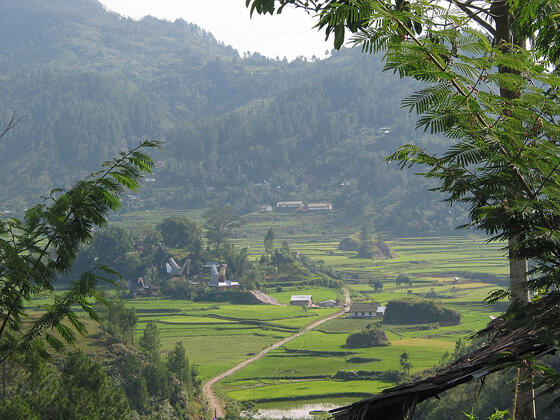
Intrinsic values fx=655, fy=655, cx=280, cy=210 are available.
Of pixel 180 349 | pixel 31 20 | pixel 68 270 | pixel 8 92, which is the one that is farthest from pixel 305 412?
pixel 31 20

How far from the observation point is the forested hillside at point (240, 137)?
8538 centimetres

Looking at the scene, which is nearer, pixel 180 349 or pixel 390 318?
pixel 180 349

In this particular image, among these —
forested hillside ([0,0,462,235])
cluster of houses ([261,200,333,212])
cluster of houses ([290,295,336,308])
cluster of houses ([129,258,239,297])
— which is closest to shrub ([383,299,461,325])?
cluster of houses ([290,295,336,308])

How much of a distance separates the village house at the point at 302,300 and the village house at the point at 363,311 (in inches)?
155

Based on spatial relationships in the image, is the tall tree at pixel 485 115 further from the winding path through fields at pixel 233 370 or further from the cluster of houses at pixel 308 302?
the cluster of houses at pixel 308 302

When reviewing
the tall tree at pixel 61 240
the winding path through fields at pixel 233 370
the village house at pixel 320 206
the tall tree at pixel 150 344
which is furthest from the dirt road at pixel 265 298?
the tall tree at pixel 61 240

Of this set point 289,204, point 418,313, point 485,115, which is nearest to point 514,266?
point 485,115

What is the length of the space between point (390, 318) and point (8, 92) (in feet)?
333

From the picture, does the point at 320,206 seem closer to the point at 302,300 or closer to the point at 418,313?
the point at 302,300

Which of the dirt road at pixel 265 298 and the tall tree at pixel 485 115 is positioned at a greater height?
the tall tree at pixel 485 115

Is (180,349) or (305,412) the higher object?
(180,349)

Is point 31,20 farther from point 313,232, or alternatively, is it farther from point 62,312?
point 62,312

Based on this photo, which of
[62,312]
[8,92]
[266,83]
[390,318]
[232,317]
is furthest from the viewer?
[266,83]

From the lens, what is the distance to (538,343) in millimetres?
Answer: 1998
